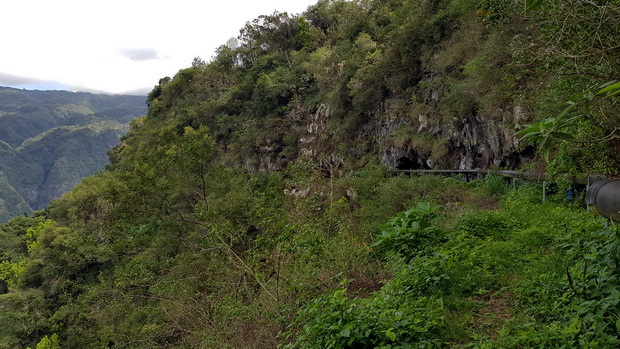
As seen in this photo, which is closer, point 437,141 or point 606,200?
point 606,200

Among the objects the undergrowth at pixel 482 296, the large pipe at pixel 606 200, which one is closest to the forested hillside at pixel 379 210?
the undergrowth at pixel 482 296

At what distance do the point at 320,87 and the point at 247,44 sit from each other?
626 inches

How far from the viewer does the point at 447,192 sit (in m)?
10.7

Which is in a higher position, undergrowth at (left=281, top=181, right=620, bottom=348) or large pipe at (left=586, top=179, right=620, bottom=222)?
large pipe at (left=586, top=179, right=620, bottom=222)

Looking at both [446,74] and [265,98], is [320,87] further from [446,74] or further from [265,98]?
[446,74]

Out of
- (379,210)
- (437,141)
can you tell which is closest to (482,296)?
(379,210)

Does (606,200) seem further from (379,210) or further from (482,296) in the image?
(379,210)

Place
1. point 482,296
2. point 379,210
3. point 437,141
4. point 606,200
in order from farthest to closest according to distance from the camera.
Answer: point 437,141 → point 379,210 → point 482,296 → point 606,200

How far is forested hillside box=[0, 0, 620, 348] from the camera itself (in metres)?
3.36

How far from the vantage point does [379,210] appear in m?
11.6

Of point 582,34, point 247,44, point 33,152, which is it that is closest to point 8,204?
point 33,152

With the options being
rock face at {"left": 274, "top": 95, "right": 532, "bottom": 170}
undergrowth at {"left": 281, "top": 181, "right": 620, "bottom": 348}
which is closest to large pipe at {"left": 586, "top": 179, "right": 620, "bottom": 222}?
undergrowth at {"left": 281, "top": 181, "right": 620, "bottom": 348}

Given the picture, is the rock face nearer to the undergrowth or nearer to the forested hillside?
the forested hillside

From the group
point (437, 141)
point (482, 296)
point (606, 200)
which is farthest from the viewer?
Answer: point (437, 141)
